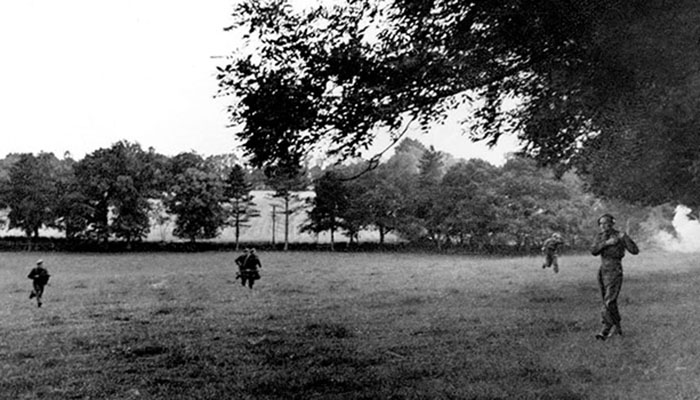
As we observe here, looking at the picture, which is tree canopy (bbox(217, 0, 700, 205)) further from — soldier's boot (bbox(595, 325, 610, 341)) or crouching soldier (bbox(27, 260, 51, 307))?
crouching soldier (bbox(27, 260, 51, 307))

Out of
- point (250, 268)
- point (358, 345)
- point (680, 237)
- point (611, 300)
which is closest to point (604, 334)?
point (611, 300)

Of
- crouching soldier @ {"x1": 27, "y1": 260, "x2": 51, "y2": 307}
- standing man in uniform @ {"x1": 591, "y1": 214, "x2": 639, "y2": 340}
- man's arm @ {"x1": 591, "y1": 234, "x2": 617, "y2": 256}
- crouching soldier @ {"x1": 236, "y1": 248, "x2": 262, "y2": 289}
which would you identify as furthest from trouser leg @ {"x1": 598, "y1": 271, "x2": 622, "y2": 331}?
crouching soldier @ {"x1": 27, "y1": 260, "x2": 51, "y2": 307}

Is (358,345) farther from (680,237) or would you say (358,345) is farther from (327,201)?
(680,237)

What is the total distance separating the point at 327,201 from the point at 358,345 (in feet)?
205

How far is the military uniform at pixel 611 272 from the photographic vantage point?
12.4 m

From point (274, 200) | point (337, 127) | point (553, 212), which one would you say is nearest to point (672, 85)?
point (337, 127)

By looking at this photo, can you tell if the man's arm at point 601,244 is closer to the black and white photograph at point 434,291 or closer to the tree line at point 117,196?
the black and white photograph at point 434,291

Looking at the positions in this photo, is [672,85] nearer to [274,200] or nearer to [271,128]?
[271,128]

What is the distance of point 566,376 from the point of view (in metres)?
9.28

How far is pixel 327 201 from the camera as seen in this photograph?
7500cm

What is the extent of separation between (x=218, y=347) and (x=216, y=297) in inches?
440

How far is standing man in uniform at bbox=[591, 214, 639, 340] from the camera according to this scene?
12.4m

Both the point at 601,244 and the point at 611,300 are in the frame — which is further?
the point at 601,244

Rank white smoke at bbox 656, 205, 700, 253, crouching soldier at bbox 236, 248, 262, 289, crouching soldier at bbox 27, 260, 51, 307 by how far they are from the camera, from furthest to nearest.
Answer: white smoke at bbox 656, 205, 700, 253 < crouching soldier at bbox 236, 248, 262, 289 < crouching soldier at bbox 27, 260, 51, 307
